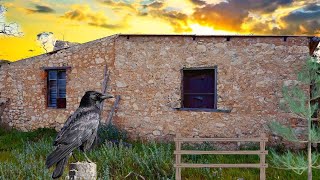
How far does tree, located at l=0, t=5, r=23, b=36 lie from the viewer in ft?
78.0

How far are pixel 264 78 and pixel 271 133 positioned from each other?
1.58 metres

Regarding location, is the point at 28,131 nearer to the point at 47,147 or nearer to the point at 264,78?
the point at 47,147

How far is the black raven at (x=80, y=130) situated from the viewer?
5.98 metres

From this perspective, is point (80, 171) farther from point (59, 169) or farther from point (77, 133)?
point (77, 133)

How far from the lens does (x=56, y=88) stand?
15.3 m

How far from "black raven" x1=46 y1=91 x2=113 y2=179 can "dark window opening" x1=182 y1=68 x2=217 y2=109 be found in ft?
22.8

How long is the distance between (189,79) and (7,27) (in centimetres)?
1432

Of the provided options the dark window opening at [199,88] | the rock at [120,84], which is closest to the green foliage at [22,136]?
the rock at [120,84]

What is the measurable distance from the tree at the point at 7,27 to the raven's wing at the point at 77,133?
19148mm

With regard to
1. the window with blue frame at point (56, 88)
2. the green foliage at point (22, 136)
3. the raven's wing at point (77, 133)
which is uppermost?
the window with blue frame at point (56, 88)

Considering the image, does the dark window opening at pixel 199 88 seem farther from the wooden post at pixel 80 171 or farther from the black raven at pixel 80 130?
the wooden post at pixel 80 171

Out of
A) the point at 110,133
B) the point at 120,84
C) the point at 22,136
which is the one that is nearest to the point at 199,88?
the point at 120,84

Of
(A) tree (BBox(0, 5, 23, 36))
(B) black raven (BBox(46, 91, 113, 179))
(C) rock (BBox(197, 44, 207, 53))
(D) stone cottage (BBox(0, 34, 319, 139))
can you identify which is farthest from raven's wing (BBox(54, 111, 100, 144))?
(A) tree (BBox(0, 5, 23, 36))

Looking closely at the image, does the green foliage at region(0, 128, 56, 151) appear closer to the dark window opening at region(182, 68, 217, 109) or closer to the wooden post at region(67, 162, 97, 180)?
the dark window opening at region(182, 68, 217, 109)
